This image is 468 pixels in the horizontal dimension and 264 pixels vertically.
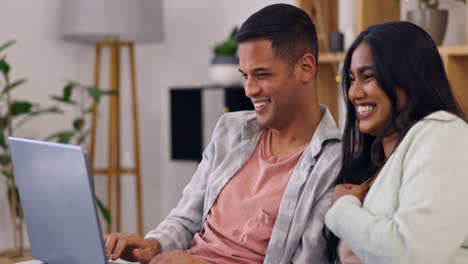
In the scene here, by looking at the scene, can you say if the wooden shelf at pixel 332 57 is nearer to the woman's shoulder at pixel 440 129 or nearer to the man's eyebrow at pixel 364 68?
the man's eyebrow at pixel 364 68

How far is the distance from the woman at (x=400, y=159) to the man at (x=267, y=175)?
93 millimetres

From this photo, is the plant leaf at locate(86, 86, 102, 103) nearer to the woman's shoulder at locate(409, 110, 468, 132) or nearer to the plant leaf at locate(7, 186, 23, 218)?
the plant leaf at locate(7, 186, 23, 218)

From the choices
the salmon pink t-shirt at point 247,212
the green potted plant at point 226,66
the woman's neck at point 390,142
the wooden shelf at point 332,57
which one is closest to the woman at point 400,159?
the woman's neck at point 390,142

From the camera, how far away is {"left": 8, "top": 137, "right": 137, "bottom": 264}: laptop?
4.28 ft

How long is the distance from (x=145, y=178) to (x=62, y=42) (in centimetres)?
102

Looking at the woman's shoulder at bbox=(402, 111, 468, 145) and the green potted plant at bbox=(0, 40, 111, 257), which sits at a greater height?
the woman's shoulder at bbox=(402, 111, 468, 145)

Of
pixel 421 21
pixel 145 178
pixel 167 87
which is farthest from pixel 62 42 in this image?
pixel 421 21

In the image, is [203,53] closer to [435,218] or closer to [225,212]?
[225,212]

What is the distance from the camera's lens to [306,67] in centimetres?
177

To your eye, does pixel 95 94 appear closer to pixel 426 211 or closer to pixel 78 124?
pixel 78 124

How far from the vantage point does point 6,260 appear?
139 inches

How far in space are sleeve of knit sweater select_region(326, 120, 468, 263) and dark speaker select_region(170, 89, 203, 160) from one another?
277 cm

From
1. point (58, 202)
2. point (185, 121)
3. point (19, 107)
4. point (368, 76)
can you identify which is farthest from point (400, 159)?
point (185, 121)

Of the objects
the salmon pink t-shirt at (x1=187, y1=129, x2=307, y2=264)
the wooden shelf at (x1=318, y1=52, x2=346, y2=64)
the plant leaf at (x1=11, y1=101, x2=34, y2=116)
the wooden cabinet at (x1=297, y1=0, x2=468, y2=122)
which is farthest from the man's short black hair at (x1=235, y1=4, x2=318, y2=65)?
the plant leaf at (x1=11, y1=101, x2=34, y2=116)
